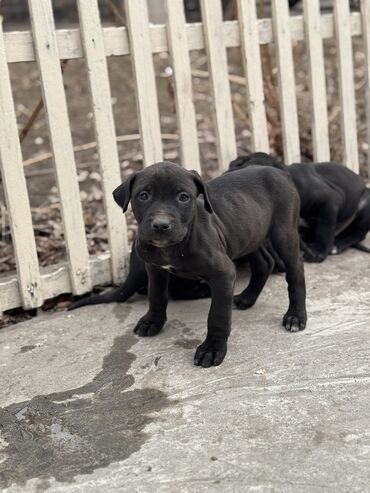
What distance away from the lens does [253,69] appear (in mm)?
6000

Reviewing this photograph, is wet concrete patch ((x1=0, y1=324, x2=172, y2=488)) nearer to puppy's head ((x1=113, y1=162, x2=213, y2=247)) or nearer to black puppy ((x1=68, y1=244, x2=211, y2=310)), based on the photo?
puppy's head ((x1=113, y1=162, x2=213, y2=247))

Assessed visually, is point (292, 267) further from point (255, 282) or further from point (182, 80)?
point (182, 80)

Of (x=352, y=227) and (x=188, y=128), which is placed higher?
(x=188, y=128)

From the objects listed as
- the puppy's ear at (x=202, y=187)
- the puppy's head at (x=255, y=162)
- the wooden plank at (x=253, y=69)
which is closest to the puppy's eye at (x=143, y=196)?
the puppy's ear at (x=202, y=187)

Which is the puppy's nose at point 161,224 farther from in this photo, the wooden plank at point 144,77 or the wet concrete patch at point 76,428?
the wooden plank at point 144,77

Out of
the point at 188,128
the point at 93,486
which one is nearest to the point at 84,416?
the point at 93,486

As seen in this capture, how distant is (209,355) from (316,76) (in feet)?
10.3

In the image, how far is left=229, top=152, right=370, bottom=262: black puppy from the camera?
19.5 ft

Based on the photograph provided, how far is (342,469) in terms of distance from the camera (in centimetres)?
317

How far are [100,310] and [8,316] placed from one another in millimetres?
665

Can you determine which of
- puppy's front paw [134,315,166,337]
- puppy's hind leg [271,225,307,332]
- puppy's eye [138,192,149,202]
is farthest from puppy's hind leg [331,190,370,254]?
puppy's eye [138,192,149,202]

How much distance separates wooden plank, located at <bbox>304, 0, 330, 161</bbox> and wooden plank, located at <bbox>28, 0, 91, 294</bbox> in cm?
229

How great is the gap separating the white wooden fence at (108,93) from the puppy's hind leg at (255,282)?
3.24 ft

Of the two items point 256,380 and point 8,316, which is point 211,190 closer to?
point 256,380
